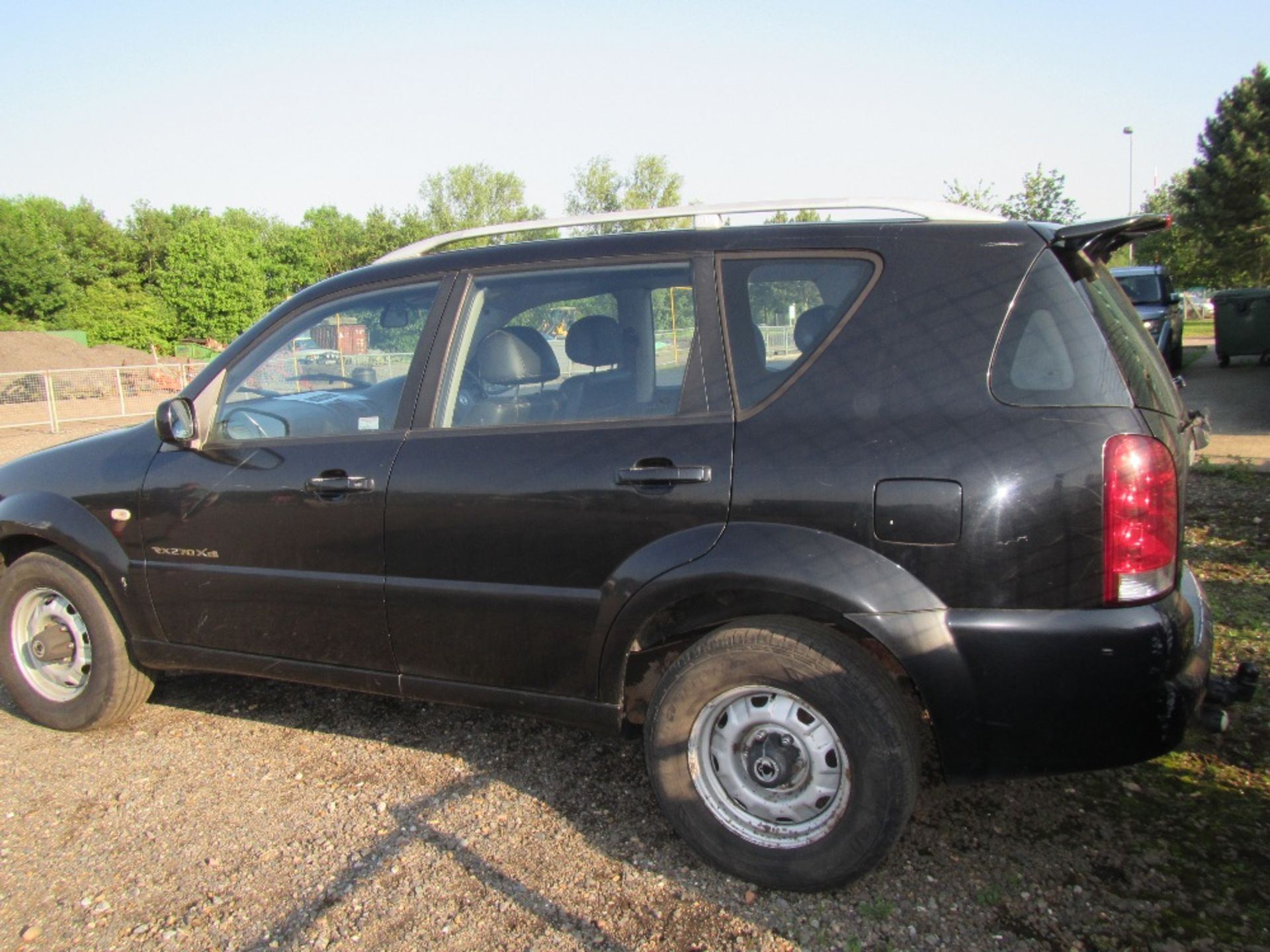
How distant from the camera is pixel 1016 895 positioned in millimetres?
2693

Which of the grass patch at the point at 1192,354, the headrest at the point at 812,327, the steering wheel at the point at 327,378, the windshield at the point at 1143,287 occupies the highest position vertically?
the windshield at the point at 1143,287

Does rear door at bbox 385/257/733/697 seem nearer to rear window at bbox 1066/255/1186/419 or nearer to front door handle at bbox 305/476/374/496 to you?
front door handle at bbox 305/476/374/496

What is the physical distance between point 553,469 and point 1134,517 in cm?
160

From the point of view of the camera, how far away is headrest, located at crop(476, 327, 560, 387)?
11.0 ft

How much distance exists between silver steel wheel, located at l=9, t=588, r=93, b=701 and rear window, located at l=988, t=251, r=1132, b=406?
370 cm

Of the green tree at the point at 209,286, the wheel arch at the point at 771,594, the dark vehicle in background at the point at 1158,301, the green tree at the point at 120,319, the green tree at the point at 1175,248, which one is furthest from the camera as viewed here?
the green tree at the point at 120,319

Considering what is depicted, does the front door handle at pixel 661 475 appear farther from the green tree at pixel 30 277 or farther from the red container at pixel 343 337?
the green tree at pixel 30 277

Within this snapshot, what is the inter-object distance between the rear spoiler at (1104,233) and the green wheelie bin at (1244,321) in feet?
59.3

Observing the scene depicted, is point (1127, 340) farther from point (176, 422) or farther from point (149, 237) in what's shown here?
point (149, 237)

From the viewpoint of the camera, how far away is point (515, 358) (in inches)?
134

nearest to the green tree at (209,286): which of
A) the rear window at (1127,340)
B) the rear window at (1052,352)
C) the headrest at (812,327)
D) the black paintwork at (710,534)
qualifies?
the black paintwork at (710,534)

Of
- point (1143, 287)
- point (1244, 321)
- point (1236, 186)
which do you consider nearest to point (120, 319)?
point (1236, 186)

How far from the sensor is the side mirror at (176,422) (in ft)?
11.8

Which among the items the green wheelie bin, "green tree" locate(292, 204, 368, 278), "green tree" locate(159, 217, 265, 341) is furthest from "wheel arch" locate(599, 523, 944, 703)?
"green tree" locate(292, 204, 368, 278)
